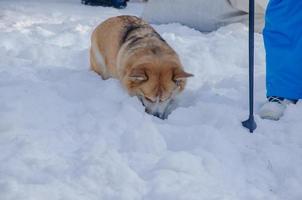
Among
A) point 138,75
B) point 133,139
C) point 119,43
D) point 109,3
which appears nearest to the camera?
point 133,139

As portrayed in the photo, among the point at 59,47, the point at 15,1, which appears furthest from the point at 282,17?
the point at 15,1

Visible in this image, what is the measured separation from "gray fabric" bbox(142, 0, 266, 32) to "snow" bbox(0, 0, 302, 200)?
4.21 ft

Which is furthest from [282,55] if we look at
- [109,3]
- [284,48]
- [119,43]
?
Result: [109,3]

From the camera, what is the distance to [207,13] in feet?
19.2

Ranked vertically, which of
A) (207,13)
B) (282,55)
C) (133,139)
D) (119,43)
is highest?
(282,55)

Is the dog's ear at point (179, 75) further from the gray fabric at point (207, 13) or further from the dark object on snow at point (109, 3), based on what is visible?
the dark object on snow at point (109, 3)

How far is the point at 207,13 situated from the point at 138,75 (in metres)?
2.74

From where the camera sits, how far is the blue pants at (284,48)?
Answer: 10.9 feet

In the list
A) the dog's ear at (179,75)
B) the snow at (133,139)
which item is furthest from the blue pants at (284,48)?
the dog's ear at (179,75)

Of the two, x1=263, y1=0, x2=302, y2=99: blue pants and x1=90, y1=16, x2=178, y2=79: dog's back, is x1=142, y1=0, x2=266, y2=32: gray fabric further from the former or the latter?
x1=263, y1=0, x2=302, y2=99: blue pants

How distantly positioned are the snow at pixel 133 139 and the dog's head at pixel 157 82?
10cm

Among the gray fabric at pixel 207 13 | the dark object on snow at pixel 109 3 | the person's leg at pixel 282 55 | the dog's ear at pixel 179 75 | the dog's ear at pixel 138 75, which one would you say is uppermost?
the person's leg at pixel 282 55

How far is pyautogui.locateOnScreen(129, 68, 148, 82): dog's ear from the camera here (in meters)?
3.38

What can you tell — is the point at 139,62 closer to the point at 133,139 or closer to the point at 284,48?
the point at 133,139
